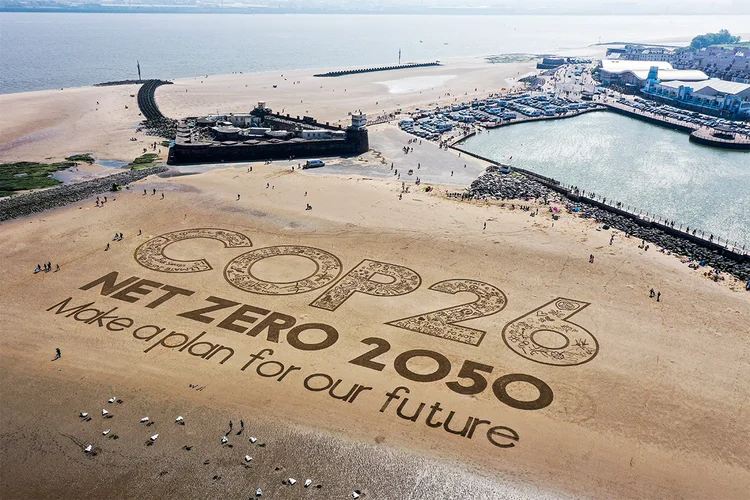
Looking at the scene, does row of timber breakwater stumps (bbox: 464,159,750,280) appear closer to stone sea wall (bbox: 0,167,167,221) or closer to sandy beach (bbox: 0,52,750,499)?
Result: sandy beach (bbox: 0,52,750,499)

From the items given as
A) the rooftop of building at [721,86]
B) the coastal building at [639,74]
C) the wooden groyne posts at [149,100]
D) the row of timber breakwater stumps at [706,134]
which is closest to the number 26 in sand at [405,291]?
the wooden groyne posts at [149,100]

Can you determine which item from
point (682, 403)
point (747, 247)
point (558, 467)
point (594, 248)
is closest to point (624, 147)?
point (747, 247)

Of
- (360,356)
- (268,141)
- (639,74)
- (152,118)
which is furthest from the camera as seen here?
(639,74)

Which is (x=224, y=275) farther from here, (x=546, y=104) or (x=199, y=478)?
(x=546, y=104)

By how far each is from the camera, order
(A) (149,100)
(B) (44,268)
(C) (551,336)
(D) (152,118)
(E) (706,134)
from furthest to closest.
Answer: (A) (149,100)
(D) (152,118)
(E) (706,134)
(B) (44,268)
(C) (551,336)

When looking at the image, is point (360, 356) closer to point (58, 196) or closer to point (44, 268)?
point (44, 268)

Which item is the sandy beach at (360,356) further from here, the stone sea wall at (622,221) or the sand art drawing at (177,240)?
the stone sea wall at (622,221)

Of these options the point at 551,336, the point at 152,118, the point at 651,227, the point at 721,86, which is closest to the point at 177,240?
the point at 551,336
